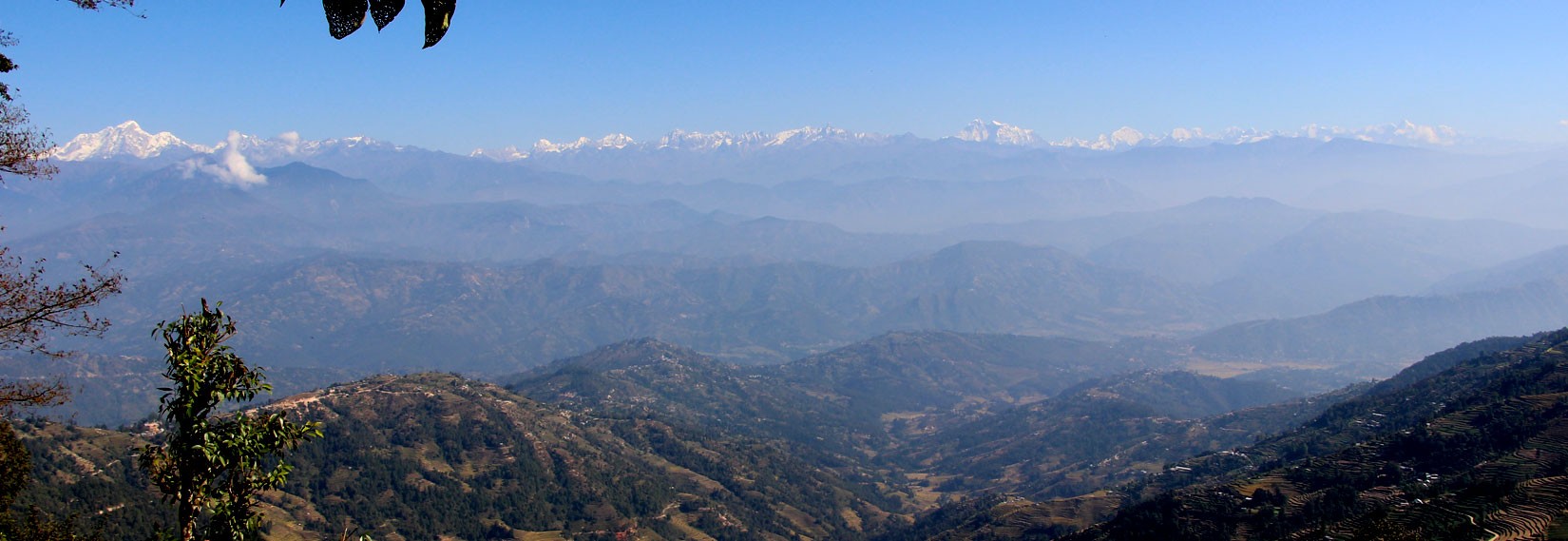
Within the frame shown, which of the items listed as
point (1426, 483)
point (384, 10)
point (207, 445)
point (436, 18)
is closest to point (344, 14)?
point (384, 10)

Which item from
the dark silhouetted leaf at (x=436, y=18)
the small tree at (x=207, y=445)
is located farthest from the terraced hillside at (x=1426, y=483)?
the dark silhouetted leaf at (x=436, y=18)

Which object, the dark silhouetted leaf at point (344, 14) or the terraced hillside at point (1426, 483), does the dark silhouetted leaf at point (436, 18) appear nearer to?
the dark silhouetted leaf at point (344, 14)

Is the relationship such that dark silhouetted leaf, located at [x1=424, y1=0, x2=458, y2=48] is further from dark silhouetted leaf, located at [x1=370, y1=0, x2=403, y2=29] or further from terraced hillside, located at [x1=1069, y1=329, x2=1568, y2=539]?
terraced hillside, located at [x1=1069, y1=329, x2=1568, y2=539]

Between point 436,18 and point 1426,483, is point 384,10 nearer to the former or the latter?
point 436,18

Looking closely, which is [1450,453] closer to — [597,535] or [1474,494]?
[1474,494]

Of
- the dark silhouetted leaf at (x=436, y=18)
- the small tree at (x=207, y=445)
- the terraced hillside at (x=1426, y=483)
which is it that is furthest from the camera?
the terraced hillside at (x=1426, y=483)

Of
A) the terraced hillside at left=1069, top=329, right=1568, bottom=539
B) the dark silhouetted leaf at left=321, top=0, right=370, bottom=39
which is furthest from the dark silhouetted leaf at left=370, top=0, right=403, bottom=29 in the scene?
the terraced hillside at left=1069, top=329, right=1568, bottom=539

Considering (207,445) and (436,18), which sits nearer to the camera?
(436,18)

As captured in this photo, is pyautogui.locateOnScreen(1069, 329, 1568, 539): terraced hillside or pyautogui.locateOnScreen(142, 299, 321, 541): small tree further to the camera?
pyautogui.locateOnScreen(1069, 329, 1568, 539): terraced hillside

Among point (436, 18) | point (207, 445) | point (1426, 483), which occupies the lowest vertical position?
point (1426, 483)
